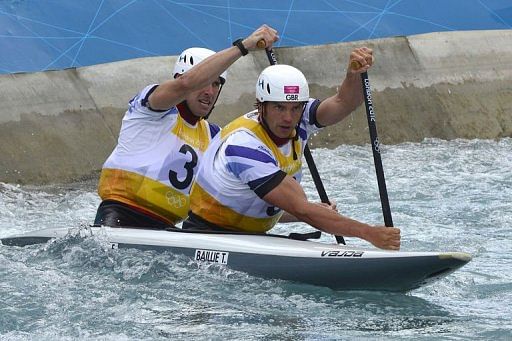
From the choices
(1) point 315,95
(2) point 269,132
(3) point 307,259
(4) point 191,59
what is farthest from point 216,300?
(1) point 315,95

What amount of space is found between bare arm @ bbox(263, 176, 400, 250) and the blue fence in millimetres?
5745

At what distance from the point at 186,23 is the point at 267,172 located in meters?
6.32

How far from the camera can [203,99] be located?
7941 mm

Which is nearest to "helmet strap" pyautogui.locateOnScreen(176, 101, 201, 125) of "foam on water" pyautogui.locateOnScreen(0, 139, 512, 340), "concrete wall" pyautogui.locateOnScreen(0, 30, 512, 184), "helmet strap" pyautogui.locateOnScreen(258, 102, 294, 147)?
"helmet strap" pyautogui.locateOnScreen(258, 102, 294, 147)

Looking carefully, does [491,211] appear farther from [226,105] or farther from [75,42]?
[75,42]

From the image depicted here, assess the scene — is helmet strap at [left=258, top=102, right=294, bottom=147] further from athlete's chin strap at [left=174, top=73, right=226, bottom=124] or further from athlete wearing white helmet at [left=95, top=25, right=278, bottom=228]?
athlete's chin strap at [left=174, top=73, right=226, bottom=124]

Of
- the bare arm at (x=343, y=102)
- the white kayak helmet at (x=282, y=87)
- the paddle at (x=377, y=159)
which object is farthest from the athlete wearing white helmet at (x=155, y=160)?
the paddle at (x=377, y=159)

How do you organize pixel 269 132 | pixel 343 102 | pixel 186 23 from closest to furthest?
pixel 269 132 → pixel 343 102 → pixel 186 23

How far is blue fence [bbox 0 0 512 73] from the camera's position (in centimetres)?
1245

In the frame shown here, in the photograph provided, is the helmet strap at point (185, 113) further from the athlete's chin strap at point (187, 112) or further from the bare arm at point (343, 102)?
the bare arm at point (343, 102)

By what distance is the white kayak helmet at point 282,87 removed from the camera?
730cm

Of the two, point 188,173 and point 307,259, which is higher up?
point 188,173

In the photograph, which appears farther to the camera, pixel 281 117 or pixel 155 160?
pixel 155 160

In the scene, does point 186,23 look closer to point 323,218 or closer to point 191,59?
point 191,59
